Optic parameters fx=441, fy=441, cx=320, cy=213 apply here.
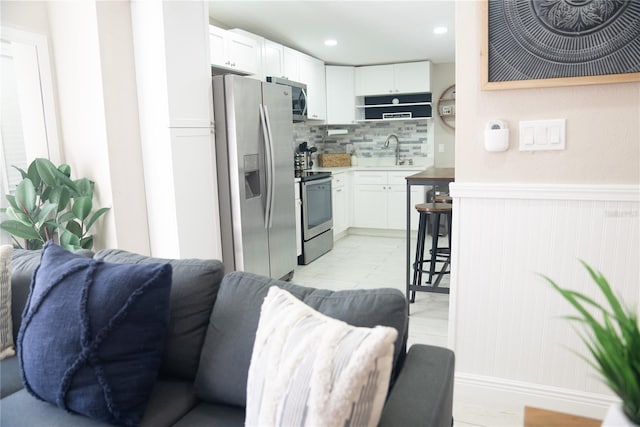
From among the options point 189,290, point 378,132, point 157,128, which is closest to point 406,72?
point 378,132

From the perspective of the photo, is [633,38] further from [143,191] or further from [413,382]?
[143,191]

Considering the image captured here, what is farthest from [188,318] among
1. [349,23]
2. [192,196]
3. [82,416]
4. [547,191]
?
[349,23]

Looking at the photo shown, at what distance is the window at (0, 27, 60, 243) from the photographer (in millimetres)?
2535

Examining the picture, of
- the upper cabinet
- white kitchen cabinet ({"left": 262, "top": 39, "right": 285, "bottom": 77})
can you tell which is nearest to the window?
white kitchen cabinet ({"left": 262, "top": 39, "right": 285, "bottom": 77})

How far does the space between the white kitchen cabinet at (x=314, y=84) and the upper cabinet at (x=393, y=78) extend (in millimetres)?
602

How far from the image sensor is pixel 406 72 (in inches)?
238

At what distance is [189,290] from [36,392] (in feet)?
1.74

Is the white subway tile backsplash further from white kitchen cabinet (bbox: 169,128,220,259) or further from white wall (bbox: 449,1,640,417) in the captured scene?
white wall (bbox: 449,1,640,417)

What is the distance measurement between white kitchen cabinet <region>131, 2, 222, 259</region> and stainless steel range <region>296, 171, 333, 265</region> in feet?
5.34

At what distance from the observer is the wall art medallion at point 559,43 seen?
1.72m

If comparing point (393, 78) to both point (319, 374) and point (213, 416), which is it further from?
Result: point (319, 374)

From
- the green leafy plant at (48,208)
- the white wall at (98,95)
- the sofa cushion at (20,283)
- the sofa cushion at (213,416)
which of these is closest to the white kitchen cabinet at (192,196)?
the white wall at (98,95)

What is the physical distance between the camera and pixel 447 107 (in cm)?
634

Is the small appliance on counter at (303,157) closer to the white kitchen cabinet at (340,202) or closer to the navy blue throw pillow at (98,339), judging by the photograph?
the white kitchen cabinet at (340,202)
